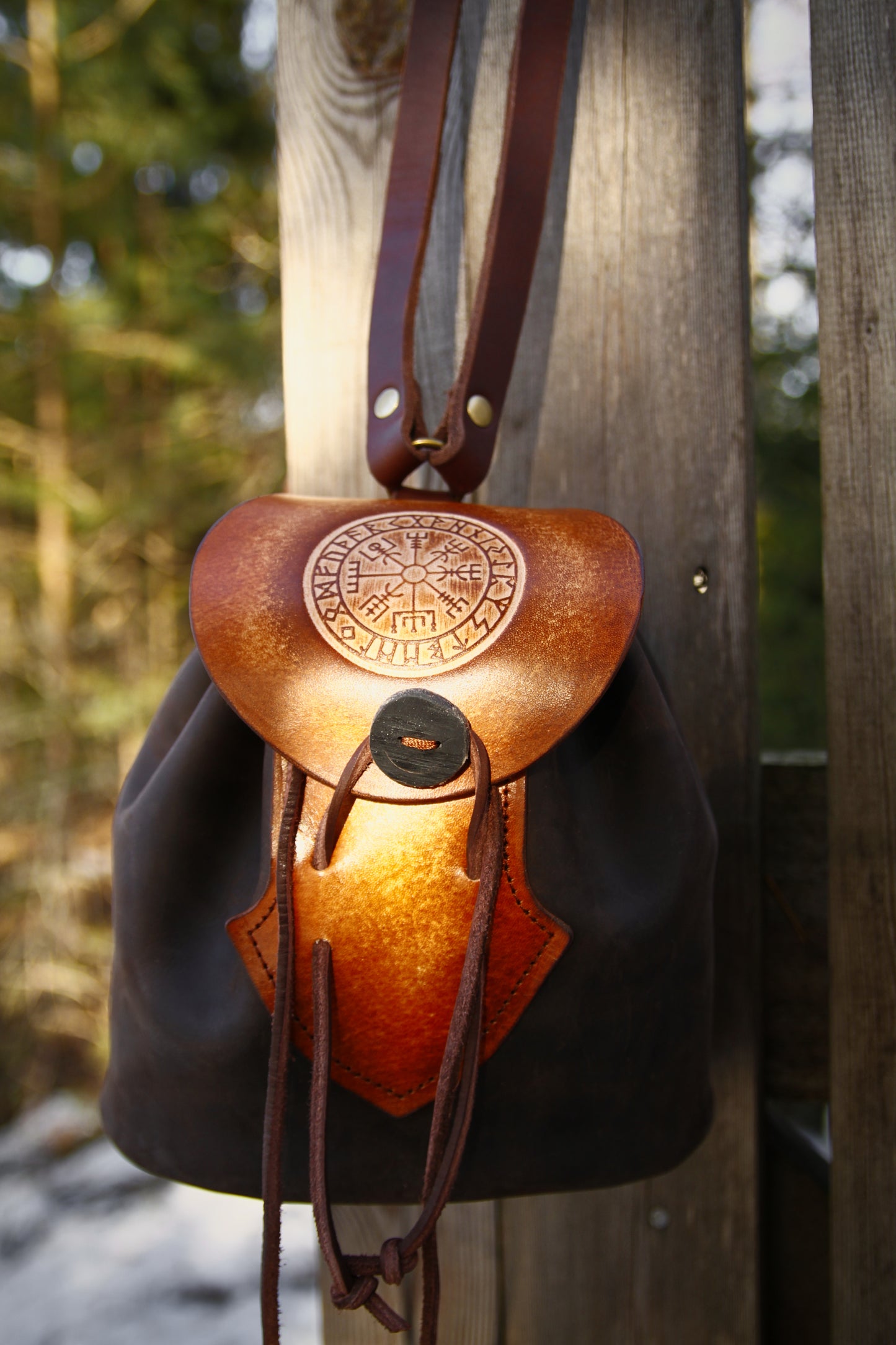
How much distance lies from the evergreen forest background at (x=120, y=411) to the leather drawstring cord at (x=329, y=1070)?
348cm

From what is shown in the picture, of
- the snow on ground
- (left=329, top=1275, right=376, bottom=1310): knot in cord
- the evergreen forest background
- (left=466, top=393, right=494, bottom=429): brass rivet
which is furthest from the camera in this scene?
the evergreen forest background

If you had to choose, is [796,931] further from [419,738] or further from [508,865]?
[419,738]

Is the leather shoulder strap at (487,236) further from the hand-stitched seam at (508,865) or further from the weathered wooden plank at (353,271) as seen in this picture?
the hand-stitched seam at (508,865)

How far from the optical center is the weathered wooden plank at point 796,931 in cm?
86

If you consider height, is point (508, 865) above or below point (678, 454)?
below

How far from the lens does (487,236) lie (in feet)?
2.56

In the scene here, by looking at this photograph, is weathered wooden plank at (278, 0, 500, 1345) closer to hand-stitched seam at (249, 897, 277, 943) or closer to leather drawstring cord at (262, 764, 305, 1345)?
leather drawstring cord at (262, 764, 305, 1345)

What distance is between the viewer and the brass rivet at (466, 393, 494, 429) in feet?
2.48

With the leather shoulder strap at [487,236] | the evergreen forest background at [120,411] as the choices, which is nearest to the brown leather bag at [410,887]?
the leather shoulder strap at [487,236]

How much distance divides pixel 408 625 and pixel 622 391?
0.45 metres

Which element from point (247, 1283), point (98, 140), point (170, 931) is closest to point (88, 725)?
point (247, 1283)

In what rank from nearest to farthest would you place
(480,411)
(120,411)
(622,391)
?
(480,411), (622,391), (120,411)

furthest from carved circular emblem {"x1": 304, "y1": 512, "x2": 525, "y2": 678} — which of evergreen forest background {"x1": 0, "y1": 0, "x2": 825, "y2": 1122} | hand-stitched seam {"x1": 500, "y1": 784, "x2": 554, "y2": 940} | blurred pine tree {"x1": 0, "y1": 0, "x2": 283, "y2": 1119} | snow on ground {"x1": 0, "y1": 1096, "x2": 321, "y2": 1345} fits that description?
blurred pine tree {"x1": 0, "y1": 0, "x2": 283, "y2": 1119}

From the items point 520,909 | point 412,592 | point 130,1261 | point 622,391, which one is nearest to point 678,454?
point 622,391
